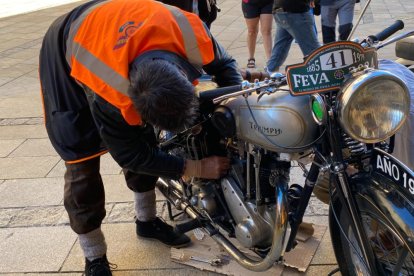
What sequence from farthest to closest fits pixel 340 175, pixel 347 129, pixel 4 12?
pixel 4 12, pixel 340 175, pixel 347 129

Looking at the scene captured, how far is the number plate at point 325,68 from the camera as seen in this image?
63.1 inches

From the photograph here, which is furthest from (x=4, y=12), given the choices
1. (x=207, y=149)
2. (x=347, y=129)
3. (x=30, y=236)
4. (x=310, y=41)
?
(x=347, y=129)

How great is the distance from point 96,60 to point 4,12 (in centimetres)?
Answer: 1224

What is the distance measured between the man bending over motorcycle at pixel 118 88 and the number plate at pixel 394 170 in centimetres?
70

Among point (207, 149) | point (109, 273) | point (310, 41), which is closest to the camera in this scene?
point (207, 149)

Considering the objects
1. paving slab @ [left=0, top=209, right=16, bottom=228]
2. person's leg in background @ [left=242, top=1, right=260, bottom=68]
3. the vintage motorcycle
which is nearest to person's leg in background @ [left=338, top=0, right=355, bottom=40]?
person's leg in background @ [left=242, top=1, right=260, bottom=68]

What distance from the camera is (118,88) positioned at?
5.94ft

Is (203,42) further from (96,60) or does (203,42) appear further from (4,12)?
(4,12)

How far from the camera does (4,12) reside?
41.5ft

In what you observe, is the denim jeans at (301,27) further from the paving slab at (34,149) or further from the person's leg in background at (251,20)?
the paving slab at (34,149)

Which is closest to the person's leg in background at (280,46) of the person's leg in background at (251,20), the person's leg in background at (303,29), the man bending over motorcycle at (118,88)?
the person's leg in background at (303,29)

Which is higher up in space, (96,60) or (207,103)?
(96,60)

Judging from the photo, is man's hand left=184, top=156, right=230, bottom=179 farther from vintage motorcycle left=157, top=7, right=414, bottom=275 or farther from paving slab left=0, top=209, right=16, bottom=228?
paving slab left=0, top=209, right=16, bottom=228

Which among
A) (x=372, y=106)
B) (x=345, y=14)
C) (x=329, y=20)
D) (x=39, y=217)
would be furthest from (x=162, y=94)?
(x=329, y=20)
